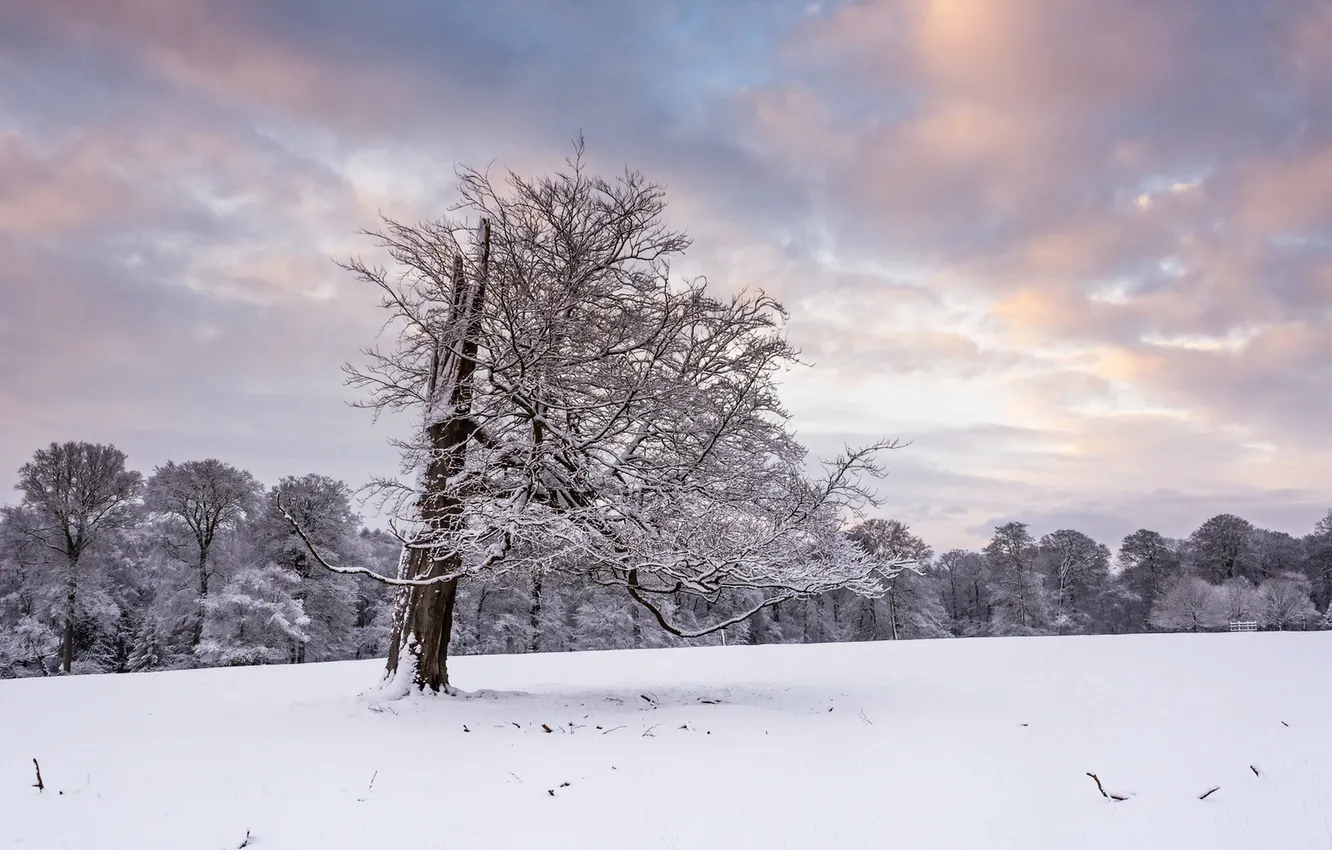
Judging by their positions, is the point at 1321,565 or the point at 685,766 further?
the point at 1321,565

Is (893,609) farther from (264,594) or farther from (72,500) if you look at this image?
(72,500)

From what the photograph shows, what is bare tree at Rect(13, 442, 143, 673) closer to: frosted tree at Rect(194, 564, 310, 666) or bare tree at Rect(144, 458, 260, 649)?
bare tree at Rect(144, 458, 260, 649)

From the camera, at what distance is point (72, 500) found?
93.1ft

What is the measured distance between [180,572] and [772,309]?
31766 mm

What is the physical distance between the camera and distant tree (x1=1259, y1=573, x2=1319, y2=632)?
158 ft

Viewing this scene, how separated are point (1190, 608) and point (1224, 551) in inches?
612

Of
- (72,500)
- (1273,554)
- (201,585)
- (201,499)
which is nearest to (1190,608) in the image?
(1273,554)

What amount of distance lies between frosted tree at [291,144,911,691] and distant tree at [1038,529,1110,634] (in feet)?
187

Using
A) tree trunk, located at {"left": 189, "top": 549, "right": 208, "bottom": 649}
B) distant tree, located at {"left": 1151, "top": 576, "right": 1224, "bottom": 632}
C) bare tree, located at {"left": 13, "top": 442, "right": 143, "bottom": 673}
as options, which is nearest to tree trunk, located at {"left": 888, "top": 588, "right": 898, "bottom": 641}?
distant tree, located at {"left": 1151, "top": 576, "right": 1224, "bottom": 632}

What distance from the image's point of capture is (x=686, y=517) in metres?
9.92

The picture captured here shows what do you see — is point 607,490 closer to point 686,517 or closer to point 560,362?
point 686,517

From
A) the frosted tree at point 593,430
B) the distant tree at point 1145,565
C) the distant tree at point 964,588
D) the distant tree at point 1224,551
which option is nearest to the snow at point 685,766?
the frosted tree at point 593,430

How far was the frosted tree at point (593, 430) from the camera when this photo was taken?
9.92 m

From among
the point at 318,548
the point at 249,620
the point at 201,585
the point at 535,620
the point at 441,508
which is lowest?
the point at 535,620
